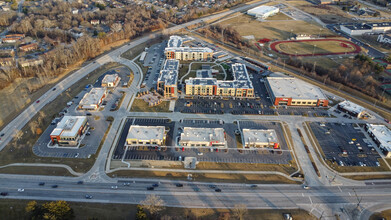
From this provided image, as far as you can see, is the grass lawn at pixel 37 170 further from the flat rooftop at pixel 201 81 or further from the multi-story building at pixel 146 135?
the flat rooftop at pixel 201 81

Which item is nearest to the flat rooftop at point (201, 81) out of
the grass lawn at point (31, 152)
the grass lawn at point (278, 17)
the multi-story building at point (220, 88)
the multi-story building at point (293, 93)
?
the multi-story building at point (220, 88)

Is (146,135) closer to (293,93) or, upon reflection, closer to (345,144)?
(293,93)

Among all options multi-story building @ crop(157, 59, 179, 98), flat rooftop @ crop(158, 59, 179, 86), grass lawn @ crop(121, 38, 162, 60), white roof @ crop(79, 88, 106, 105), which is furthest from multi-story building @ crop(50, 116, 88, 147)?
grass lawn @ crop(121, 38, 162, 60)

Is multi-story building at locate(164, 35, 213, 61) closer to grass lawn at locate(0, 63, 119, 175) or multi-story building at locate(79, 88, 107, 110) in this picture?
multi-story building at locate(79, 88, 107, 110)

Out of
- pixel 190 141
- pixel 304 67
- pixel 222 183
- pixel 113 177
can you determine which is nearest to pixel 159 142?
pixel 190 141

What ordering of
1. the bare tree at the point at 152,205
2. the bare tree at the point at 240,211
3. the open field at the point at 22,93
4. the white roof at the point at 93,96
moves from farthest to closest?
the white roof at the point at 93,96 < the open field at the point at 22,93 < the bare tree at the point at 240,211 < the bare tree at the point at 152,205

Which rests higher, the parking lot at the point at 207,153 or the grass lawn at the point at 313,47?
the grass lawn at the point at 313,47

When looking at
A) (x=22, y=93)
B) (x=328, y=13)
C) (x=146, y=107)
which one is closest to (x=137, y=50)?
(x=146, y=107)
